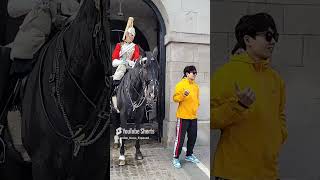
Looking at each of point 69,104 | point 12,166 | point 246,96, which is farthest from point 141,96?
point 12,166

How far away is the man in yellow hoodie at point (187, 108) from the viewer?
1.25 m

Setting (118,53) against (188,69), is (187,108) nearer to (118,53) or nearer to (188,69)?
(188,69)

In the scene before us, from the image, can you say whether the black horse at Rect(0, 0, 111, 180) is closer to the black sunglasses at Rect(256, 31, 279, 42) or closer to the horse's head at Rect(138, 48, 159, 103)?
the horse's head at Rect(138, 48, 159, 103)

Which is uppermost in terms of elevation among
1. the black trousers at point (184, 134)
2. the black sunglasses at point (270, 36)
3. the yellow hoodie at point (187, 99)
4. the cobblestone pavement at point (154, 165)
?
the black sunglasses at point (270, 36)

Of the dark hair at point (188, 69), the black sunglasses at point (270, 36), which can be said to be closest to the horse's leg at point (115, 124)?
the dark hair at point (188, 69)

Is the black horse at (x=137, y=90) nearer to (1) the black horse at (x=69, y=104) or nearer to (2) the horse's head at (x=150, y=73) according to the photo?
(2) the horse's head at (x=150, y=73)

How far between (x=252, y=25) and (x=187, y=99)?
0.46m

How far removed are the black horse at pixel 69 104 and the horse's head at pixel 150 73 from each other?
0.60 feet

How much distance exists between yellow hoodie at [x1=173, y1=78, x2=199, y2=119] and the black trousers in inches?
0.8

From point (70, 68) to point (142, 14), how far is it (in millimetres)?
375

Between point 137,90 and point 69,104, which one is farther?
point 137,90

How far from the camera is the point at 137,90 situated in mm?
1242

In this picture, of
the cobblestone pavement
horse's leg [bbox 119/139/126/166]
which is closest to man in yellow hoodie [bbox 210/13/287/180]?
the cobblestone pavement

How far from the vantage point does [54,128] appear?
3.68ft
